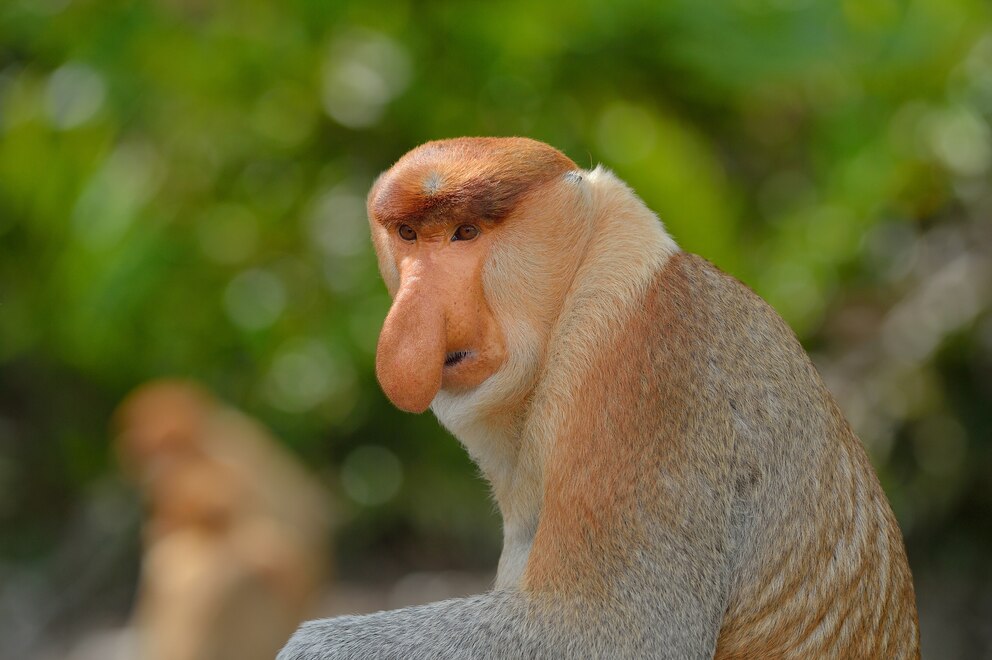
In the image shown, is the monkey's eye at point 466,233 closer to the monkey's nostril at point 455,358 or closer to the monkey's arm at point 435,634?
the monkey's nostril at point 455,358

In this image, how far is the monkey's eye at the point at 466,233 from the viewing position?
116 inches

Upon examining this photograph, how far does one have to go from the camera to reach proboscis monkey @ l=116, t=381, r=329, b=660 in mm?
7605

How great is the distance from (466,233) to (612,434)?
629 mm

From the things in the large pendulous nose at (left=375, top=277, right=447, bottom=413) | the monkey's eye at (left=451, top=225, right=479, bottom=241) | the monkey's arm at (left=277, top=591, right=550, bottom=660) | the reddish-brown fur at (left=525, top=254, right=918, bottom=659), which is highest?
the monkey's eye at (left=451, top=225, right=479, bottom=241)

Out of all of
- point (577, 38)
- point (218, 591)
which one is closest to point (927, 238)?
point (577, 38)

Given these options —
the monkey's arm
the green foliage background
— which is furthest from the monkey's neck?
the green foliage background

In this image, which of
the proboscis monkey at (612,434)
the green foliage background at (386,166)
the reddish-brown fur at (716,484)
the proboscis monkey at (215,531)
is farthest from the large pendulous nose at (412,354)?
the proboscis monkey at (215,531)

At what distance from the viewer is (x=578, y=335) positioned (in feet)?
9.41

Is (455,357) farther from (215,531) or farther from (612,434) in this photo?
(215,531)

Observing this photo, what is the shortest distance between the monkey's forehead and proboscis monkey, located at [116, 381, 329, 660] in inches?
205

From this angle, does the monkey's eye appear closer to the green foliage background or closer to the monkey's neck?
the monkey's neck

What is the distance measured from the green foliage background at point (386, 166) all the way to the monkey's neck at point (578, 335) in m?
4.04

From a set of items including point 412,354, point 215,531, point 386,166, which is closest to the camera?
point 412,354

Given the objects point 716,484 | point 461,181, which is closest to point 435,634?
point 716,484
